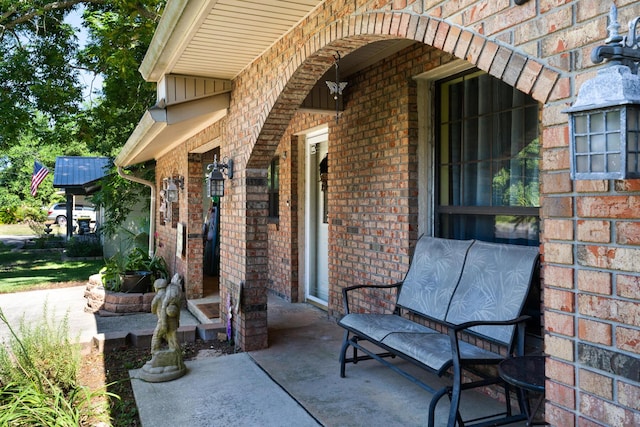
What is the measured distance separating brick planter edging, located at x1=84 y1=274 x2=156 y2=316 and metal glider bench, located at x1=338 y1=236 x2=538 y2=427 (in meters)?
4.21

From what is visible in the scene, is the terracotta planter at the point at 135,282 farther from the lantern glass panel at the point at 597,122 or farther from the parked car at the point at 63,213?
the parked car at the point at 63,213

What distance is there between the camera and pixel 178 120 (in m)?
5.26

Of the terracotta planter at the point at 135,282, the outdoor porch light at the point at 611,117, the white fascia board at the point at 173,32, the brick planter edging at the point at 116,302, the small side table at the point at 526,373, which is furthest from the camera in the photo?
the terracotta planter at the point at 135,282

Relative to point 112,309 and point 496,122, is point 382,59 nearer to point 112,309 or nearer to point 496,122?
point 496,122

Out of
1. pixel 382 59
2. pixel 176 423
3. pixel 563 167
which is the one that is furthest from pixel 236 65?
pixel 563 167

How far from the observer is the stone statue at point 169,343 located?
4004 millimetres

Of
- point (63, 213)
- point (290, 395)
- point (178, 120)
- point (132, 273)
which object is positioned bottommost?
point (290, 395)

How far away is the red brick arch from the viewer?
74.0 inches

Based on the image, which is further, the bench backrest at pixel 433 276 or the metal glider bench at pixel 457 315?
the bench backrest at pixel 433 276

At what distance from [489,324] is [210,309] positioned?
465 centimetres

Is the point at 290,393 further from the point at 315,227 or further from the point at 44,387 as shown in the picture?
the point at 315,227

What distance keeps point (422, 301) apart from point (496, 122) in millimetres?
1416

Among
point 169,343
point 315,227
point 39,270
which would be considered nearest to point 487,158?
point 169,343

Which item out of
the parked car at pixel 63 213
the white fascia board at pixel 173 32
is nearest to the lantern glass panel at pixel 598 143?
the white fascia board at pixel 173 32
